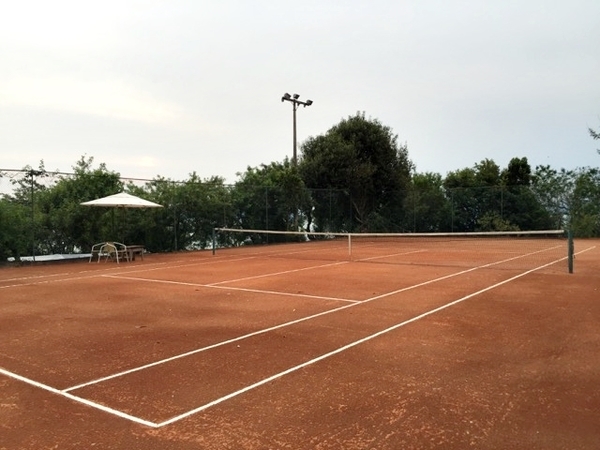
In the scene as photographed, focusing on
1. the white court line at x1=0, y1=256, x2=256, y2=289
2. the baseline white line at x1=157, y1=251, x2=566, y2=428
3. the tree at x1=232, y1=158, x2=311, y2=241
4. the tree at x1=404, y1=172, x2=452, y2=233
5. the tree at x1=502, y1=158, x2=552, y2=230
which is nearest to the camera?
the baseline white line at x1=157, y1=251, x2=566, y2=428

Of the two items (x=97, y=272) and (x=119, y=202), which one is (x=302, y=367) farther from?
(x=119, y=202)

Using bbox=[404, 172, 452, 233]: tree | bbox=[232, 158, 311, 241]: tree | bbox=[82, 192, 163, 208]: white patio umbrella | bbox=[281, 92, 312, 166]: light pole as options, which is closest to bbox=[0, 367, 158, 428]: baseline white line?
bbox=[82, 192, 163, 208]: white patio umbrella

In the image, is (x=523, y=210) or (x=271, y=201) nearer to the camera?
(x=271, y=201)

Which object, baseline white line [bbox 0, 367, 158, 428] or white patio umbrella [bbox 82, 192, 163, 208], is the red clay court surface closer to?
baseline white line [bbox 0, 367, 158, 428]

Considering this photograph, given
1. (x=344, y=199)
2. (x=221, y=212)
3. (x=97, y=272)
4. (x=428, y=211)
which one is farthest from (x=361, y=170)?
(x=97, y=272)

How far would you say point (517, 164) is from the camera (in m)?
31.3

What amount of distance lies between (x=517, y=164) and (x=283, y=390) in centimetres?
3118

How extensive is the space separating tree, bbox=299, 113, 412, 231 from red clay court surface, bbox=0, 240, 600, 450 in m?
16.8

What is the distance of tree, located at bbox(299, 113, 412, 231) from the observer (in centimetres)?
Answer: 2558

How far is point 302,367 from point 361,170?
21.8 metres

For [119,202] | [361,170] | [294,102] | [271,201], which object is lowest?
[119,202]

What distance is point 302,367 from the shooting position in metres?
4.40

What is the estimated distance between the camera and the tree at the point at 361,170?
25578mm

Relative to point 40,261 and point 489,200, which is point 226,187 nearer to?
point 40,261
